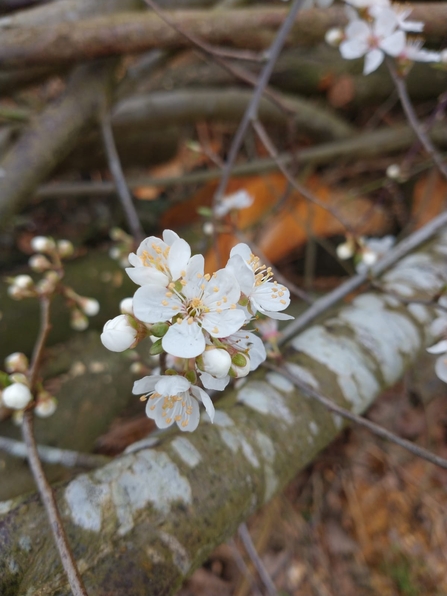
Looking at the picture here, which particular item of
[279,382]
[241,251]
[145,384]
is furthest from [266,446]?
[241,251]

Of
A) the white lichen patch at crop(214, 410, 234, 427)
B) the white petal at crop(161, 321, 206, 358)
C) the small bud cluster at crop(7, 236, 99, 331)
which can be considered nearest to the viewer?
the white petal at crop(161, 321, 206, 358)

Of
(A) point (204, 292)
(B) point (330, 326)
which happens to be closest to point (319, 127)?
(B) point (330, 326)

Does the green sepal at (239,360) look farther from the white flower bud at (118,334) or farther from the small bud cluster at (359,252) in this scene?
the small bud cluster at (359,252)

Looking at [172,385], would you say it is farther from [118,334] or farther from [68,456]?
[68,456]

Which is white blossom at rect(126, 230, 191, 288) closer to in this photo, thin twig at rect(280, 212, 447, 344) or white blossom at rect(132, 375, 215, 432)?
white blossom at rect(132, 375, 215, 432)

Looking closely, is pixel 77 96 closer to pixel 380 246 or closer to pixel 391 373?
pixel 380 246

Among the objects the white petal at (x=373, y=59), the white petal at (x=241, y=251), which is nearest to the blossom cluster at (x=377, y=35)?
the white petal at (x=373, y=59)

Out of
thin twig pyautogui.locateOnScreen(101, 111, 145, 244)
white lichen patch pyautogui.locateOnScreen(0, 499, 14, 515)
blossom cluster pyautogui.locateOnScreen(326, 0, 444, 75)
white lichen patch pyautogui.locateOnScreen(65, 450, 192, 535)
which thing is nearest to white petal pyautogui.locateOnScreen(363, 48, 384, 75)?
blossom cluster pyautogui.locateOnScreen(326, 0, 444, 75)
